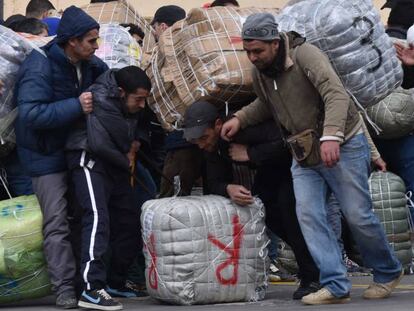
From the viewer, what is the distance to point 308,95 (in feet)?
26.1

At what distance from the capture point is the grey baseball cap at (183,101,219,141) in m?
8.22

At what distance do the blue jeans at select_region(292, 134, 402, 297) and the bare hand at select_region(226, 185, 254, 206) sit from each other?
0.41 meters

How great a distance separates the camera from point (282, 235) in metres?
8.69

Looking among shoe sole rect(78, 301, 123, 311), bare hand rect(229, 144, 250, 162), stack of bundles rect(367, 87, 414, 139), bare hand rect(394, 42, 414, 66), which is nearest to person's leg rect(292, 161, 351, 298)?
bare hand rect(229, 144, 250, 162)

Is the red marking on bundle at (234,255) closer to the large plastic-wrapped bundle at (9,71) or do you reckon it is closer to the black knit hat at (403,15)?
the large plastic-wrapped bundle at (9,71)

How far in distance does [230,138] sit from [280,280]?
2006 millimetres

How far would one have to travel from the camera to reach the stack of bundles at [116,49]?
901 centimetres

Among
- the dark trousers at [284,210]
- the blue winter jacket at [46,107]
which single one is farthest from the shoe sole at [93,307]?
the dark trousers at [284,210]

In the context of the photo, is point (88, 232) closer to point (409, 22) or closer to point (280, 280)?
point (280, 280)

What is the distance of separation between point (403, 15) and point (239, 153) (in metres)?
3.03

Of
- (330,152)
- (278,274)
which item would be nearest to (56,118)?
(330,152)

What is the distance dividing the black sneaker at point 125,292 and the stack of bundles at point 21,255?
63 centimetres

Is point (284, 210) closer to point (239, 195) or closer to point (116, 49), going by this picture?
point (239, 195)

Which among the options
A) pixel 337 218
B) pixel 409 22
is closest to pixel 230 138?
pixel 337 218
